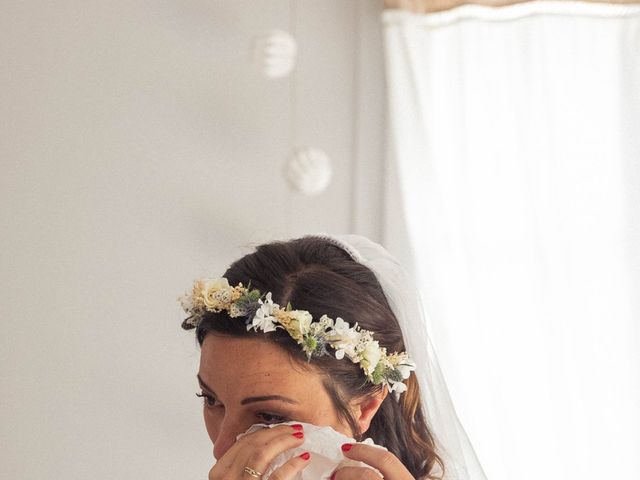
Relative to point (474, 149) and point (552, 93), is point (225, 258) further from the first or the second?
point (552, 93)

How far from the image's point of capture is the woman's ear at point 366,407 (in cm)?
155

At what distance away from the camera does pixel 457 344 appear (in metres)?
2.45

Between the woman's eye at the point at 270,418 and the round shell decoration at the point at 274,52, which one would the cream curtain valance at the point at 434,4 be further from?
the woman's eye at the point at 270,418

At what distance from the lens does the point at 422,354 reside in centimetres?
173

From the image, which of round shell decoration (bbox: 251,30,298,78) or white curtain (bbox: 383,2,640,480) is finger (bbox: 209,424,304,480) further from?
round shell decoration (bbox: 251,30,298,78)

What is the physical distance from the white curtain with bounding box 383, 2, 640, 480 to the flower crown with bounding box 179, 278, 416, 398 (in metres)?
0.84

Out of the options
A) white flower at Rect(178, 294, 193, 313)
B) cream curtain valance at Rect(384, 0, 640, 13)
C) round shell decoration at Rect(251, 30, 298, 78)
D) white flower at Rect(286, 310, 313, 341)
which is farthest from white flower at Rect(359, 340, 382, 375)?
cream curtain valance at Rect(384, 0, 640, 13)

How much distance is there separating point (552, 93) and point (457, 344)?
2.29ft

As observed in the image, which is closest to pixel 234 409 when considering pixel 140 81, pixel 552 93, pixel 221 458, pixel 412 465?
pixel 221 458

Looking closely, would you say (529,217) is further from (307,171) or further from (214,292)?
(214,292)

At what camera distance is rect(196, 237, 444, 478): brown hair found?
Result: 1.51 metres

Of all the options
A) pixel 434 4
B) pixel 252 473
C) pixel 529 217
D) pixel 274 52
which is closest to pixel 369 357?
pixel 252 473

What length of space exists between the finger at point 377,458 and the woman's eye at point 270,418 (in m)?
0.12

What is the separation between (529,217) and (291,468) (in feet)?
4.07
